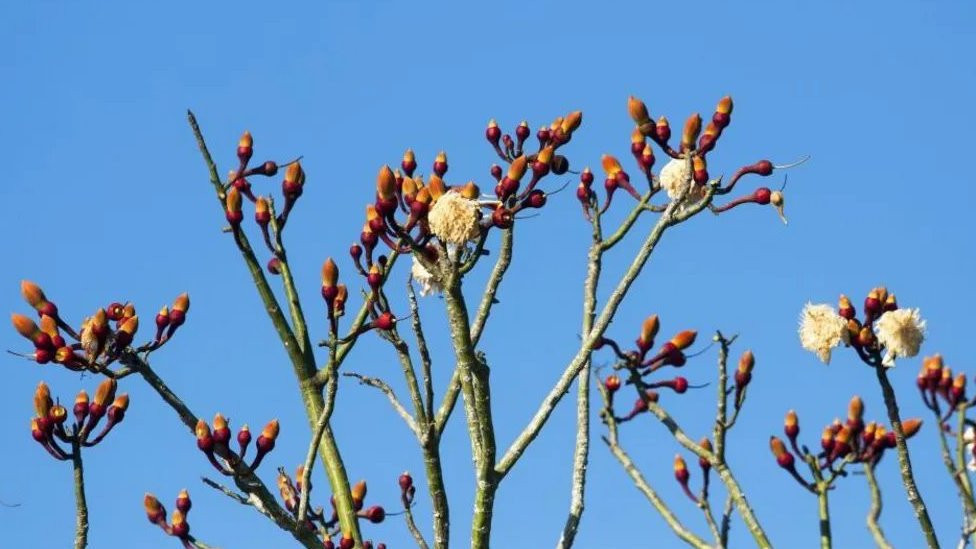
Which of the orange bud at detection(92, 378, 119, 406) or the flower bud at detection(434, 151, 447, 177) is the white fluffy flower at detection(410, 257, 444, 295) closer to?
the flower bud at detection(434, 151, 447, 177)

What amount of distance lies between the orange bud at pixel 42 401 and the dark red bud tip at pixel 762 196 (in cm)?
299

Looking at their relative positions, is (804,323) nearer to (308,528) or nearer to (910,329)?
A: (910,329)

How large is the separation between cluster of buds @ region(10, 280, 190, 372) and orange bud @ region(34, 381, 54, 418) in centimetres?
36

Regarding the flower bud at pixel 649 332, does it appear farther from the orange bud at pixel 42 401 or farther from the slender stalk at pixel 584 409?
the orange bud at pixel 42 401

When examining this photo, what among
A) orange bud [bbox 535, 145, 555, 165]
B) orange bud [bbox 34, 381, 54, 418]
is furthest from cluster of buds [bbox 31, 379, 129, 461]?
orange bud [bbox 535, 145, 555, 165]

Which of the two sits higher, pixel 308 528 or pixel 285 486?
pixel 285 486

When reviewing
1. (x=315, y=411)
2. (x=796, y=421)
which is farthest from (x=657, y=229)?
(x=796, y=421)

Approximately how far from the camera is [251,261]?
19.1 feet

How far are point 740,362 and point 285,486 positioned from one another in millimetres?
2121

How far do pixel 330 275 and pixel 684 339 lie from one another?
1695 millimetres

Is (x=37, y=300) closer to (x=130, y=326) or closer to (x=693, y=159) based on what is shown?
(x=130, y=326)

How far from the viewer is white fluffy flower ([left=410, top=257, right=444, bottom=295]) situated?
520 centimetres

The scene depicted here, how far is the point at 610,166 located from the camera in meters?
6.29

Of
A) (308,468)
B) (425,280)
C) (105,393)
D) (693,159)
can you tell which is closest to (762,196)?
(693,159)
